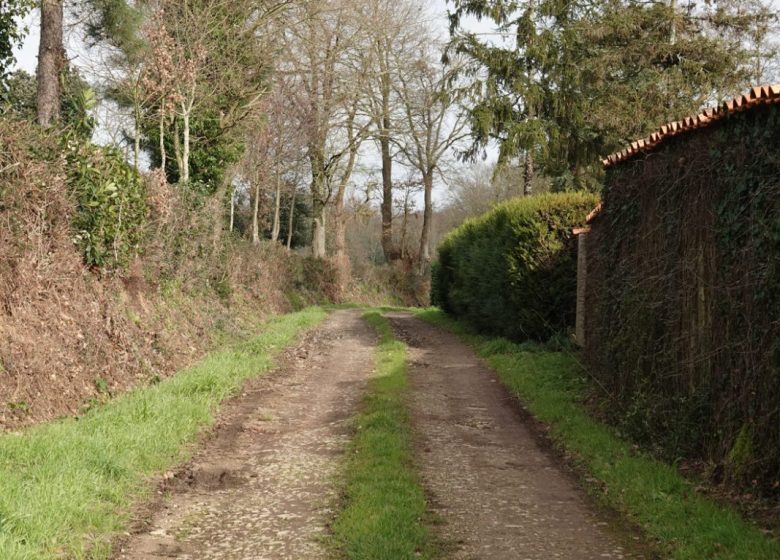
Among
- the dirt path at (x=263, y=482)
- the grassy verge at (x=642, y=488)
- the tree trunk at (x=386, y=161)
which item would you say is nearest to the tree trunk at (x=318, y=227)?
the tree trunk at (x=386, y=161)

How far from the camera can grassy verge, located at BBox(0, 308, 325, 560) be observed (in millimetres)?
4828

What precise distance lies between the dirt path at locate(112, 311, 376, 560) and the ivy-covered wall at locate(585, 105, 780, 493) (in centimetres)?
348

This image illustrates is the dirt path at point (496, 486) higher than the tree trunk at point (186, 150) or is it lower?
lower

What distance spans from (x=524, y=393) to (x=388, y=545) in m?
6.53

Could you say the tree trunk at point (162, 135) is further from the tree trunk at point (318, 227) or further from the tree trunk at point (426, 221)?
the tree trunk at point (426, 221)

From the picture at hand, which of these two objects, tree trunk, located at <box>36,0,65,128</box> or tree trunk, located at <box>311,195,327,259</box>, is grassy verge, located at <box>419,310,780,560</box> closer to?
tree trunk, located at <box>36,0,65,128</box>

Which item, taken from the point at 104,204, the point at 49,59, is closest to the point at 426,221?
the point at 49,59

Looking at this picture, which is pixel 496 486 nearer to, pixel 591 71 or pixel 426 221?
pixel 591 71

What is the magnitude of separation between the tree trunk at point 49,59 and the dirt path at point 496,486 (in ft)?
30.1

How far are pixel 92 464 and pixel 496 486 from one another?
3594 millimetres

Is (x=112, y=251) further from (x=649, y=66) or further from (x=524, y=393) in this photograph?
(x=649, y=66)

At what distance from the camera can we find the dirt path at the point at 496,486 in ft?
17.0

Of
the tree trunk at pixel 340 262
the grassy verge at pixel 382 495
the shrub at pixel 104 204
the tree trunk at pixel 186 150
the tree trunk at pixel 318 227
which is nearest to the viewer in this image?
the grassy verge at pixel 382 495

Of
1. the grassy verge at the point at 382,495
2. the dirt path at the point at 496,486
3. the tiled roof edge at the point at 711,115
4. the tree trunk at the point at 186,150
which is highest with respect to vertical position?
the tree trunk at the point at 186,150
